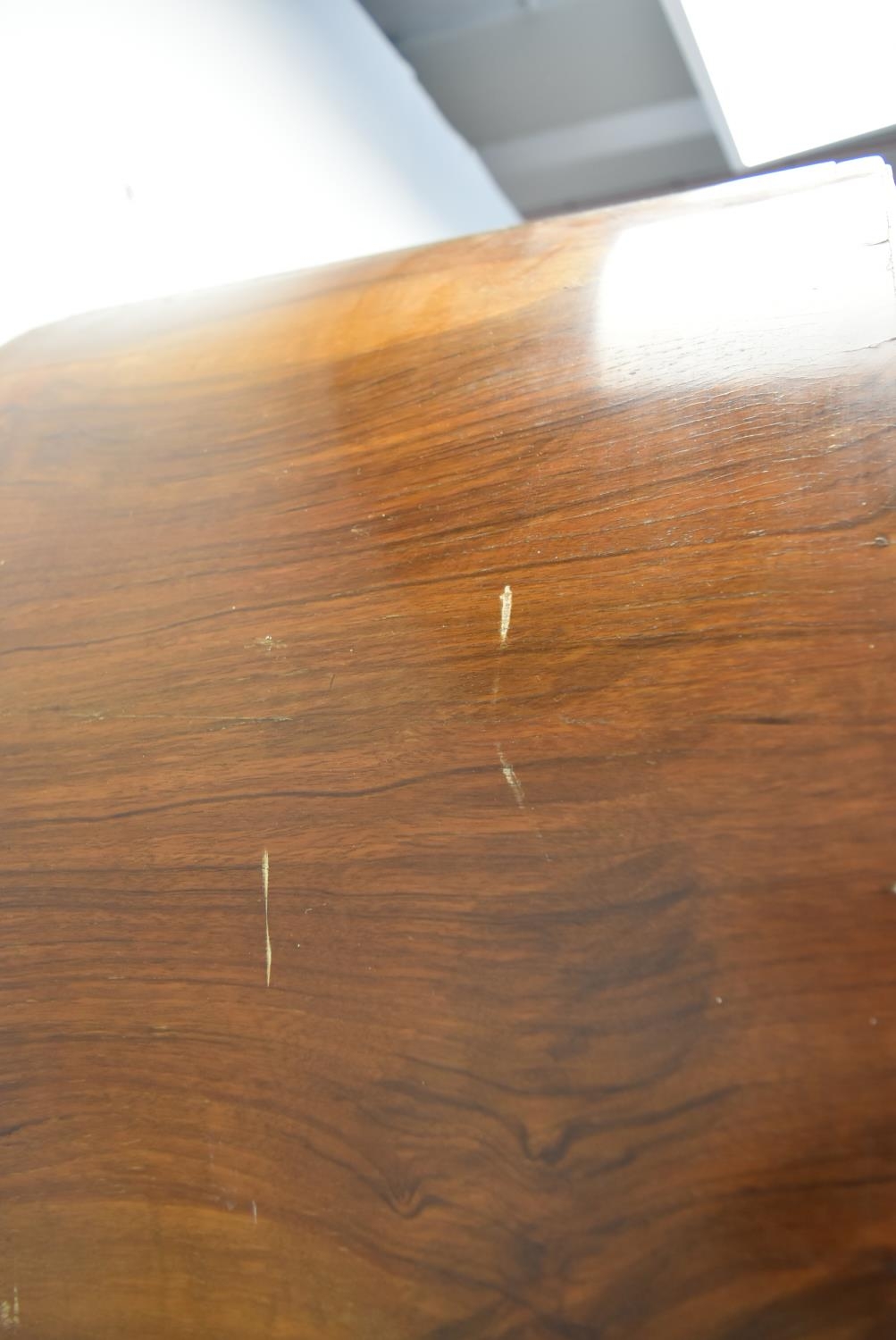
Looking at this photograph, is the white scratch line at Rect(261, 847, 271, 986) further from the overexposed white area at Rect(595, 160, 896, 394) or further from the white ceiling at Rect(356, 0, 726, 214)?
the white ceiling at Rect(356, 0, 726, 214)

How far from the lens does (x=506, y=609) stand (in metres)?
0.33

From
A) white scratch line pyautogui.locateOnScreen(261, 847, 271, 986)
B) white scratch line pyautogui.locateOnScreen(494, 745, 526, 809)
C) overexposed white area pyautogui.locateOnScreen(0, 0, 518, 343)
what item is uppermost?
overexposed white area pyautogui.locateOnScreen(0, 0, 518, 343)

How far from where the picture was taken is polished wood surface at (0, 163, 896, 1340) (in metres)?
0.26

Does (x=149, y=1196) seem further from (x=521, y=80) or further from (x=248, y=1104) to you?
(x=521, y=80)

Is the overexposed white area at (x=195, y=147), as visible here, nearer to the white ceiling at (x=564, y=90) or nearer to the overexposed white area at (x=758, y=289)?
the white ceiling at (x=564, y=90)

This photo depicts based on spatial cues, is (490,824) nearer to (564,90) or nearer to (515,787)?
(515,787)

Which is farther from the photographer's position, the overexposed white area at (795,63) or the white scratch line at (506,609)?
the overexposed white area at (795,63)

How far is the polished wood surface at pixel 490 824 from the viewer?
0.26 m

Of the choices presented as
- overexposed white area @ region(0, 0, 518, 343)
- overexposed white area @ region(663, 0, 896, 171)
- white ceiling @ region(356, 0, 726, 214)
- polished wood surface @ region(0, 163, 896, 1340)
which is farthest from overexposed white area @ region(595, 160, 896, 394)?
white ceiling @ region(356, 0, 726, 214)

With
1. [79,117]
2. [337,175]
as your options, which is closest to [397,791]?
[79,117]

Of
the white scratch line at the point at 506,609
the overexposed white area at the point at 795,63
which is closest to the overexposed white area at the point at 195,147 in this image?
the overexposed white area at the point at 795,63

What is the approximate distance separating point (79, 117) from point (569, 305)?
0.50m

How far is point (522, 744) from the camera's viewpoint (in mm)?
313

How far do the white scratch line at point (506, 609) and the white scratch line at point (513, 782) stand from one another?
0.04 m
